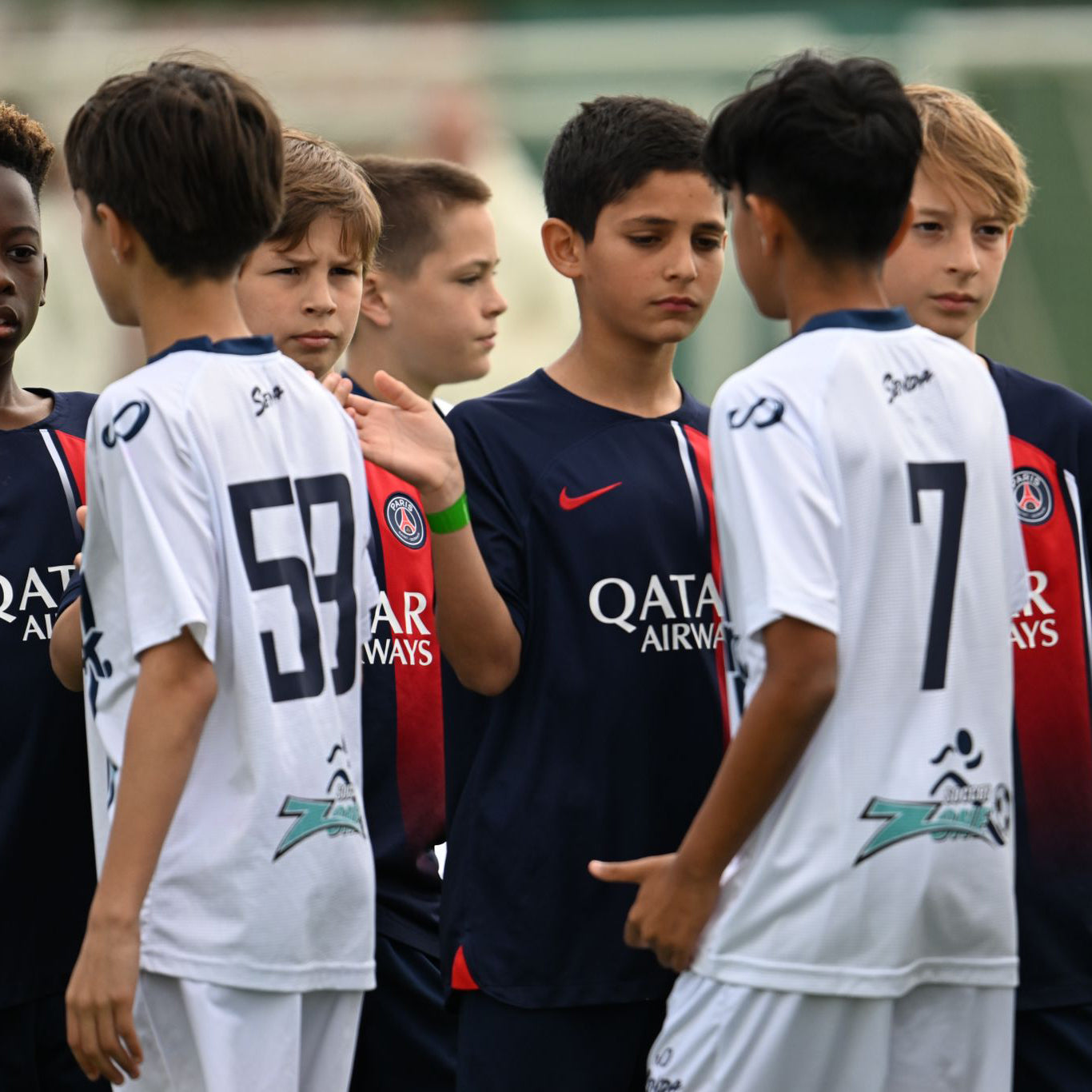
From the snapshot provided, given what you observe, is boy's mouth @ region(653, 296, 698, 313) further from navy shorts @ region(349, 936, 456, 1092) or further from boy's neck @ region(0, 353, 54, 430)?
navy shorts @ region(349, 936, 456, 1092)

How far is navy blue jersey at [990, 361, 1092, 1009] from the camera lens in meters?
2.89

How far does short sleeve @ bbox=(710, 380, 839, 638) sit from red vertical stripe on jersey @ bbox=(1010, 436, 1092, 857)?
3.07 feet

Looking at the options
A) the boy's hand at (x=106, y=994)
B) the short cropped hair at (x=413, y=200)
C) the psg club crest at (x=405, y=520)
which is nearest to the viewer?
the boy's hand at (x=106, y=994)

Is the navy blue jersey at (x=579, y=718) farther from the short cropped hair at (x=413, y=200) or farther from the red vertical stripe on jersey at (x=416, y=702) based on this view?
the short cropped hair at (x=413, y=200)

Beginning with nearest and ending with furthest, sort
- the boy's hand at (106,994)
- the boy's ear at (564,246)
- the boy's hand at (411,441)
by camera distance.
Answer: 1. the boy's hand at (106,994)
2. the boy's hand at (411,441)
3. the boy's ear at (564,246)

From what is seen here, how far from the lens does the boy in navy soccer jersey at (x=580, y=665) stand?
2.79 metres

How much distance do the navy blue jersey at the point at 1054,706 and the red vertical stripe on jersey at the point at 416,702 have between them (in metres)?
1.11

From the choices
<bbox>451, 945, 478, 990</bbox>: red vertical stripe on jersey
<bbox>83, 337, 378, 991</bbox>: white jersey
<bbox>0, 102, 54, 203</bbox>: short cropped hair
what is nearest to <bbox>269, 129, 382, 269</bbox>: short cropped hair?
<bbox>0, 102, 54, 203</bbox>: short cropped hair

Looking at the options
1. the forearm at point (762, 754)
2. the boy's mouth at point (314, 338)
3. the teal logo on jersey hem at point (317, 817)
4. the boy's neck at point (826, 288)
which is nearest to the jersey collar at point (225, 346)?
the teal logo on jersey hem at point (317, 817)

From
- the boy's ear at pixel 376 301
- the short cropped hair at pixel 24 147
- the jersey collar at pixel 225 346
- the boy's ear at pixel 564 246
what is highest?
the short cropped hair at pixel 24 147

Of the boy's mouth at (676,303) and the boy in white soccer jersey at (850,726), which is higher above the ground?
the boy's mouth at (676,303)

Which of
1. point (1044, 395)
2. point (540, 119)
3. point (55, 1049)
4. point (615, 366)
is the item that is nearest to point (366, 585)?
point (615, 366)

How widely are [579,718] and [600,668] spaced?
0.09 m

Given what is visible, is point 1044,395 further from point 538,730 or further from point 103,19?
point 103,19
